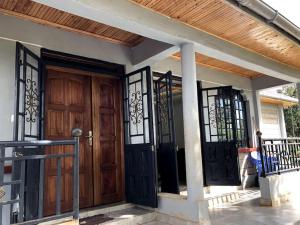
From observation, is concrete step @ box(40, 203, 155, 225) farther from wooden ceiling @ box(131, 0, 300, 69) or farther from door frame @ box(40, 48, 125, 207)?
wooden ceiling @ box(131, 0, 300, 69)

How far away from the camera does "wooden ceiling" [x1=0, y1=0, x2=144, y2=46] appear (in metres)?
3.20

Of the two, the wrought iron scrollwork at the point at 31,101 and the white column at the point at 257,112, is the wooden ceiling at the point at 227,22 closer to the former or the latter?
the wrought iron scrollwork at the point at 31,101

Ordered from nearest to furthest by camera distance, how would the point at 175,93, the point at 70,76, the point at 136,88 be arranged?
the point at 70,76
the point at 136,88
the point at 175,93

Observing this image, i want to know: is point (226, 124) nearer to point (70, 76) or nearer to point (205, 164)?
point (205, 164)

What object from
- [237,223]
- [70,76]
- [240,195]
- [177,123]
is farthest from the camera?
[177,123]

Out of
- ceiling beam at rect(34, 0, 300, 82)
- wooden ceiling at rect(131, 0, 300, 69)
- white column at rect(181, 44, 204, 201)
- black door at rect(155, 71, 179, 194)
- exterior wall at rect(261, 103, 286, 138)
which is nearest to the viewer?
ceiling beam at rect(34, 0, 300, 82)

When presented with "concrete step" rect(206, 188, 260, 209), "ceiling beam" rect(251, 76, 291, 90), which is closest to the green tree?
"ceiling beam" rect(251, 76, 291, 90)

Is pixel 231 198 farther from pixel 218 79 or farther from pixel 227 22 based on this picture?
pixel 227 22

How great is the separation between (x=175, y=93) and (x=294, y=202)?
3.42 metres

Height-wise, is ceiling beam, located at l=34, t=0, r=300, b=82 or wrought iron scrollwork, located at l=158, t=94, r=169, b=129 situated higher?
ceiling beam, located at l=34, t=0, r=300, b=82

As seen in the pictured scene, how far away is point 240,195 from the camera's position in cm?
529

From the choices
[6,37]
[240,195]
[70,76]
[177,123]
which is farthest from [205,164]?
[6,37]

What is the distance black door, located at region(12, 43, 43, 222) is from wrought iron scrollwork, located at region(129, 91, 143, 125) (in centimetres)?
148

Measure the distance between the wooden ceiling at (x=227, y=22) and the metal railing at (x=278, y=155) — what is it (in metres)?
1.55
